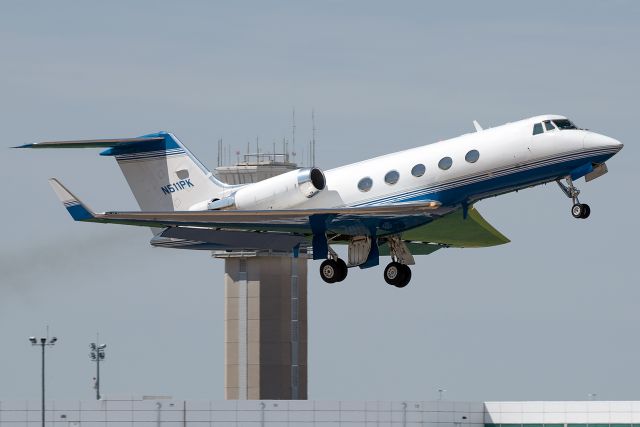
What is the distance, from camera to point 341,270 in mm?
64188

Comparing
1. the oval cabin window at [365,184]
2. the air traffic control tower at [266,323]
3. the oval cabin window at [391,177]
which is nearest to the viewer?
the oval cabin window at [391,177]

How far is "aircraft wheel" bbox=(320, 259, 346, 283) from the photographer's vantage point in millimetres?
64062

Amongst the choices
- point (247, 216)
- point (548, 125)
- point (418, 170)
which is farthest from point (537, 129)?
point (247, 216)

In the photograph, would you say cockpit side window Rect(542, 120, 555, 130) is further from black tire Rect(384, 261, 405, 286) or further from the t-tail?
the t-tail

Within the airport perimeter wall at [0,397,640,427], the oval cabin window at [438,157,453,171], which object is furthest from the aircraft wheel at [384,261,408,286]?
the airport perimeter wall at [0,397,640,427]

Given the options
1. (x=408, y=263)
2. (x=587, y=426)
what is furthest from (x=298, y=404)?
(x=408, y=263)

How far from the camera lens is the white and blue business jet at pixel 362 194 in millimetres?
59969

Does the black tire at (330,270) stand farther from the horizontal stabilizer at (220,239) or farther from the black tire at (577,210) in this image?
the black tire at (577,210)

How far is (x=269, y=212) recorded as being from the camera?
62.5 meters

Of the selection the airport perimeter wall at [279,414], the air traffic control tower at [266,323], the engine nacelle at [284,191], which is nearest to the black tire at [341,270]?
the engine nacelle at [284,191]

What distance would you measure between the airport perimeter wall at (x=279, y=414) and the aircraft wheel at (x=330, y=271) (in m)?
23.4

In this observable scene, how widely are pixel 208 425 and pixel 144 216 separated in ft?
82.5

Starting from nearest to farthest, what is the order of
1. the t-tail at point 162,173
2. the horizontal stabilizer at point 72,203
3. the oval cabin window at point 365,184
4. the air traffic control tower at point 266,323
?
the horizontal stabilizer at point 72,203 < the oval cabin window at point 365,184 < the t-tail at point 162,173 < the air traffic control tower at point 266,323

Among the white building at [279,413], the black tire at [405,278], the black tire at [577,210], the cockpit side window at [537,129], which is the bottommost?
the white building at [279,413]
